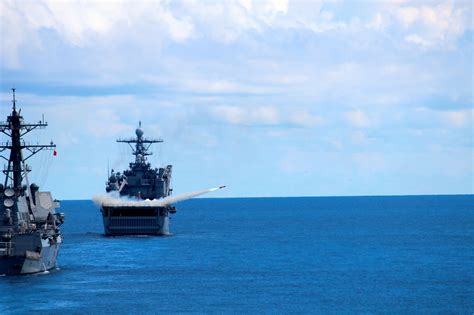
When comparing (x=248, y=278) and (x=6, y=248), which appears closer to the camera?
(x=6, y=248)

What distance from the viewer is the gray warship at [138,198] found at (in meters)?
119

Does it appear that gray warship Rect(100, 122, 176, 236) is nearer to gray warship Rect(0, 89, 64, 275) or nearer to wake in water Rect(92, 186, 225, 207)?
wake in water Rect(92, 186, 225, 207)

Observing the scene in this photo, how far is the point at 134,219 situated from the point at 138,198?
287 inches

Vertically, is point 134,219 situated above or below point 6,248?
above

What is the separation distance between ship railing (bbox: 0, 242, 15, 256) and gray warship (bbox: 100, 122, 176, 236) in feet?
161

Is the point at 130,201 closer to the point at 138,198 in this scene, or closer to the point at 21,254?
the point at 138,198

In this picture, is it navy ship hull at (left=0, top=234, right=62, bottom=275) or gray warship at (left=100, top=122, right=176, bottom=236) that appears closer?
navy ship hull at (left=0, top=234, right=62, bottom=275)

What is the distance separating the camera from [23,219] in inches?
2817

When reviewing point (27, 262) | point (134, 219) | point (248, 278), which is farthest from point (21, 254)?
point (134, 219)

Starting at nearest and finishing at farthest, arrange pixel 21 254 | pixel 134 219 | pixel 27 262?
pixel 21 254 < pixel 27 262 < pixel 134 219

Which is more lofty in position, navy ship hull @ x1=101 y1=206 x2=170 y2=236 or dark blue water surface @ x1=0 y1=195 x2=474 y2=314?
navy ship hull @ x1=101 y1=206 x2=170 y2=236

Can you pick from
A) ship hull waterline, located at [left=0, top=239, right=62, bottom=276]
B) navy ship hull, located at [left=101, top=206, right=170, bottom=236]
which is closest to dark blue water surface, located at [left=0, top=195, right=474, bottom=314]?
ship hull waterline, located at [left=0, top=239, right=62, bottom=276]

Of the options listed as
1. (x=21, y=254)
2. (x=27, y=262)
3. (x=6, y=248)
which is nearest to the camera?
(x=6, y=248)

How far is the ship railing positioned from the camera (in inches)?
2653
